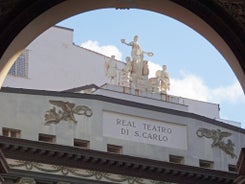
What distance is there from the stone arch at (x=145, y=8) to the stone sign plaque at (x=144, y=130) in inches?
1060

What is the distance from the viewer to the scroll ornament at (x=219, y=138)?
40.9 m

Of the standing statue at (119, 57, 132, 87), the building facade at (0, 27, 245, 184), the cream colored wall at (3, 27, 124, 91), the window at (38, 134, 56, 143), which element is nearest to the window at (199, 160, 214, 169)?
the building facade at (0, 27, 245, 184)

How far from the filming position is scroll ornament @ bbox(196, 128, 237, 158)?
40.9m

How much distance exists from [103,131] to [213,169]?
5387 millimetres

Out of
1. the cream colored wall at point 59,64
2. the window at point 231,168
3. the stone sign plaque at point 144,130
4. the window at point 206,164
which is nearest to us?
the stone sign plaque at point 144,130

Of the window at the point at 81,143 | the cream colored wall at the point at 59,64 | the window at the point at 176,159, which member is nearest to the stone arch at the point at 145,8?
the window at the point at 81,143

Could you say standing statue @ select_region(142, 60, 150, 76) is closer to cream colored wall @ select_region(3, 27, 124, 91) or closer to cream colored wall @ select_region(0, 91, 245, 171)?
cream colored wall @ select_region(0, 91, 245, 171)

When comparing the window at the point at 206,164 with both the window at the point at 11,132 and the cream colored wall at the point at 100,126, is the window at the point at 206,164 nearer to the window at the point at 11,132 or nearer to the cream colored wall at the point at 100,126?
the cream colored wall at the point at 100,126

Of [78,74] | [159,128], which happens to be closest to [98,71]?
[78,74]

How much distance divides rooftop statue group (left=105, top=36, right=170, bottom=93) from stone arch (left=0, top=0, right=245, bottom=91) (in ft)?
102

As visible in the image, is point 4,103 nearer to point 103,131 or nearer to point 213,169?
point 103,131

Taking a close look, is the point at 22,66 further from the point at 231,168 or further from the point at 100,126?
the point at 231,168

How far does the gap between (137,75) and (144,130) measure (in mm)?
4001

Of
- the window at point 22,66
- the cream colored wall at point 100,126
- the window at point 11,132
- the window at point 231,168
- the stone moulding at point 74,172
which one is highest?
the window at point 22,66
